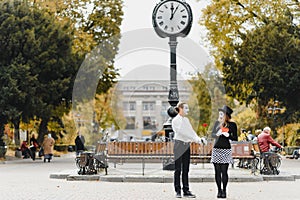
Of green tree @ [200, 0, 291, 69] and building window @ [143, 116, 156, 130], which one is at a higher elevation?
green tree @ [200, 0, 291, 69]

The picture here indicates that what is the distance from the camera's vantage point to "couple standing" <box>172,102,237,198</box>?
540 inches

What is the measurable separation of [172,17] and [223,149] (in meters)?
8.99

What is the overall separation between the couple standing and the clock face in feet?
26.1

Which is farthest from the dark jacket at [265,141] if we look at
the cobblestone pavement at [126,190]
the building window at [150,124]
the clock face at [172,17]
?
the building window at [150,124]

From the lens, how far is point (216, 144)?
1381cm

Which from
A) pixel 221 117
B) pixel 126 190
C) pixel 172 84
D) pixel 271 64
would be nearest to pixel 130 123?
pixel 271 64

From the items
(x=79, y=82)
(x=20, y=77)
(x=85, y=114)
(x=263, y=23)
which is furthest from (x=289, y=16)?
(x=85, y=114)

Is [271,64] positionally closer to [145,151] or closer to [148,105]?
[148,105]

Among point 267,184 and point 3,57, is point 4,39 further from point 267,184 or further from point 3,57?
point 267,184

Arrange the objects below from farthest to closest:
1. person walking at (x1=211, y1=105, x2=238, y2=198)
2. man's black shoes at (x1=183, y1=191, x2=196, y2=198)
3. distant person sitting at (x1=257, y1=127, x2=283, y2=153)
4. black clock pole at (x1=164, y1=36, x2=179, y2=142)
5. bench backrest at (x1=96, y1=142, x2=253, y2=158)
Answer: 1. black clock pole at (x1=164, y1=36, x2=179, y2=142)
2. bench backrest at (x1=96, y1=142, x2=253, y2=158)
3. distant person sitting at (x1=257, y1=127, x2=283, y2=153)
4. man's black shoes at (x1=183, y1=191, x2=196, y2=198)
5. person walking at (x1=211, y1=105, x2=238, y2=198)

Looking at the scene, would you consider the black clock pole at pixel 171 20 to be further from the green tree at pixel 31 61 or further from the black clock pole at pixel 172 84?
the green tree at pixel 31 61

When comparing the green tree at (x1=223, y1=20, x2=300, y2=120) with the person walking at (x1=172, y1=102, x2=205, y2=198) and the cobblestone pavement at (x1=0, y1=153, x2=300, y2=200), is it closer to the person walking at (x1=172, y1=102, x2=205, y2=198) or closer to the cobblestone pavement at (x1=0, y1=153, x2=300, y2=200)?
the cobblestone pavement at (x1=0, y1=153, x2=300, y2=200)

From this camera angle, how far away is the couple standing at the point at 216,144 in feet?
45.0

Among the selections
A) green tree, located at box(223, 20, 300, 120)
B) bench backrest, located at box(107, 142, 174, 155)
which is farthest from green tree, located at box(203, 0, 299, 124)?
bench backrest, located at box(107, 142, 174, 155)
